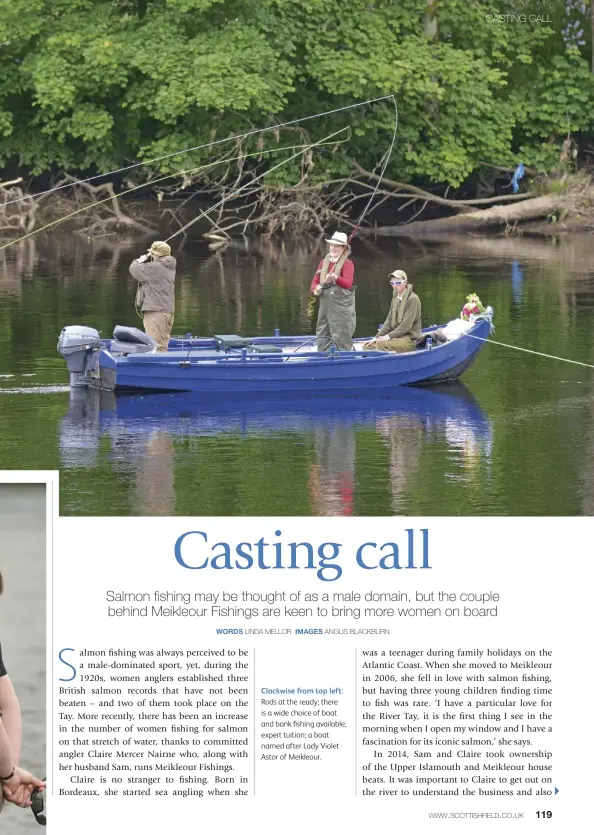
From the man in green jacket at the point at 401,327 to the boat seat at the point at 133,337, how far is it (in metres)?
2.31

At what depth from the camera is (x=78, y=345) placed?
59.4 ft

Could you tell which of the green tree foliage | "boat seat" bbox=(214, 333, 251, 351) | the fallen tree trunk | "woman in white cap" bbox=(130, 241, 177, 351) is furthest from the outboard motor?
the fallen tree trunk

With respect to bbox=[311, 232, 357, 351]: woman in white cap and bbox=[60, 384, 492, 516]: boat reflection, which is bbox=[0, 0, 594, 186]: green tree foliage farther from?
bbox=[60, 384, 492, 516]: boat reflection

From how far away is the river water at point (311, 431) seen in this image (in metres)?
14.7

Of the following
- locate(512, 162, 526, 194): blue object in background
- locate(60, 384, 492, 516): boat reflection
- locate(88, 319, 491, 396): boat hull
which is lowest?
locate(60, 384, 492, 516): boat reflection

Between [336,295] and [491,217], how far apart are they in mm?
23830

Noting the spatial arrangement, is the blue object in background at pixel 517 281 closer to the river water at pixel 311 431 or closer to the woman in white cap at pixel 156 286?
the river water at pixel 311 431

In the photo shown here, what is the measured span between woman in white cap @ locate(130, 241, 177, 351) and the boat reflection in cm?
81
